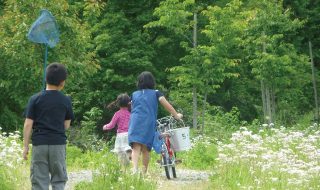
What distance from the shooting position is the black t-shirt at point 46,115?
22.4ft

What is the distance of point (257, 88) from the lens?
3488 cm

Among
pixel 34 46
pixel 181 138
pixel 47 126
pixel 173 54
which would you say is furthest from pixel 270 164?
pixel 173 54

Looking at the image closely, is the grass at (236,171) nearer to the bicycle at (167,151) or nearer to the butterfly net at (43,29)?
the bicycle at (167,151)

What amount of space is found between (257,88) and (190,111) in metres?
7.99

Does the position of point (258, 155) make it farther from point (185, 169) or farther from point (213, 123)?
point (213, 123)

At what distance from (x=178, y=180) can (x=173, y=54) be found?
2191 cm

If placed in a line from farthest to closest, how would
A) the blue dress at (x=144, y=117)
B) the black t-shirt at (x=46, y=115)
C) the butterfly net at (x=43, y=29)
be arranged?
the butterfly net at (x=43, y=29)
the blue dress at (x=144, y=117)
the black t-shirt at (x=46, y=115)

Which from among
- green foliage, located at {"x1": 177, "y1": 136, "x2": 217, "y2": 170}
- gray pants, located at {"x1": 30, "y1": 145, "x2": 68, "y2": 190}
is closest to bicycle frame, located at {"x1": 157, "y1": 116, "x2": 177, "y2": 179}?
green foliage, located at {"x1": 177, "y1": 136, "x2": 217, "y2": 170}

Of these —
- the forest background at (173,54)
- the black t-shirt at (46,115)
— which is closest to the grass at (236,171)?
the black t-shirt at (46,115)

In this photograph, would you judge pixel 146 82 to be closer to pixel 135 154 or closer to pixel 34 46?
pixel 135 154

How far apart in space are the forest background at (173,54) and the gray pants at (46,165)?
10206 mm

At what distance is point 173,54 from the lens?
1278 inches

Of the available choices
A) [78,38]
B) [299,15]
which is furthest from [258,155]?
[299,15]

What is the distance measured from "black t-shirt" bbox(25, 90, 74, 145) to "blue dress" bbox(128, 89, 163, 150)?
10.1 feet
